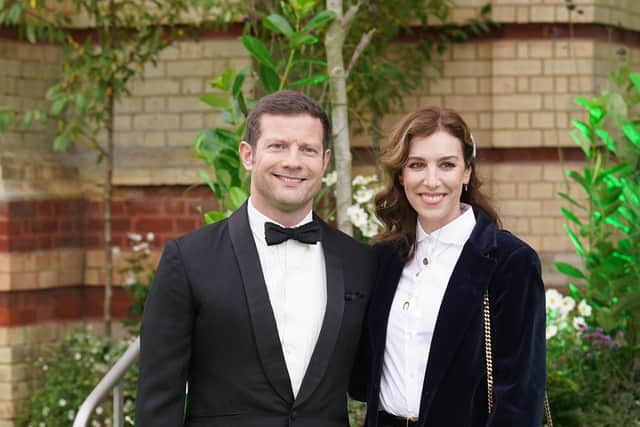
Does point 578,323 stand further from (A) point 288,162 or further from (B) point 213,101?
(A) point 288,162

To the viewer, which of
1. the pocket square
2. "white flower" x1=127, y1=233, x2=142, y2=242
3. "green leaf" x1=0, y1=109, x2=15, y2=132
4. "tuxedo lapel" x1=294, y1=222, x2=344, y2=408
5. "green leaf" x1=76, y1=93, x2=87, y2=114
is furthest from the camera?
"white flower" x1=127, y1=233, x2=142, y2=242

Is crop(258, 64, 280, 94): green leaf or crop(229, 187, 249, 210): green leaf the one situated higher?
crop(258, 64, 280, 94): green leaf

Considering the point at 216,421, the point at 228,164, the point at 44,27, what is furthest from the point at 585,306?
the point at 44,27

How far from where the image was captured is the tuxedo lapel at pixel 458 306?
3088 mm

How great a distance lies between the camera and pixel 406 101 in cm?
737

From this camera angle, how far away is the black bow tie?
3.13m

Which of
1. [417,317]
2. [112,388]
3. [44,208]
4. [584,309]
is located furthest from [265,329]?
[44,208]

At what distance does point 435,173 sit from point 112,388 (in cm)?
183

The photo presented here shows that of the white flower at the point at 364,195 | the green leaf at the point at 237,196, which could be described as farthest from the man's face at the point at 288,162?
the white flower at the point at 364,195

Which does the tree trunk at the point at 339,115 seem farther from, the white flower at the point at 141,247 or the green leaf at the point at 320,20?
the white flower at the point at 141,247

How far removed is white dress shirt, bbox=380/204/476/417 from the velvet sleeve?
0.19m

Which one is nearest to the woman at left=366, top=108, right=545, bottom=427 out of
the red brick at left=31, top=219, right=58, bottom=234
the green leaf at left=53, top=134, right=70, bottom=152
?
the green leaf at left=53, top=134, right=70, bottom=152

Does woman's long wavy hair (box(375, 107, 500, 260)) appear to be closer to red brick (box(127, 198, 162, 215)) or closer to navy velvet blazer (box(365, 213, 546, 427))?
navy velvet blazer (box(365, 213, 546, 427))

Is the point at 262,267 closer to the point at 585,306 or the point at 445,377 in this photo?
the point at 445,377
